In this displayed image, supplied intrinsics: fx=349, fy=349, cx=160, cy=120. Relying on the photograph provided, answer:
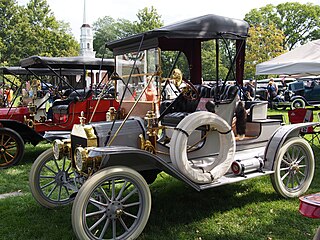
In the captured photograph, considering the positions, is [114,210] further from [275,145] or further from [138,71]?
[275,145]

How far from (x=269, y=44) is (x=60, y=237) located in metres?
34.9

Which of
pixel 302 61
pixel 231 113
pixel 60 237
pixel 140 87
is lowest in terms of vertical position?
pixel 60 237

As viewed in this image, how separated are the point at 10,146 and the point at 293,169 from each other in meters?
4.99

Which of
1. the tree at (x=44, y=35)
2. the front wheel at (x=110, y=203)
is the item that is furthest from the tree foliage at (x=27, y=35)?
the front wheel at (x=110, y=203)

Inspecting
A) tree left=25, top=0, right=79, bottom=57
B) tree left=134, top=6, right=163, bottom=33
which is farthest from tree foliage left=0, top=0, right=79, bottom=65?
tree left=134, top=6, right=163, bottom=33

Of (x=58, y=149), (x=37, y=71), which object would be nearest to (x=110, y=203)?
(x=58, y=149)

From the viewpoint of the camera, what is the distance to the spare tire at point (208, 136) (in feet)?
11.4

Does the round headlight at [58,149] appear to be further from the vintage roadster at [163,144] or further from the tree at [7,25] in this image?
the tree at [7,25]

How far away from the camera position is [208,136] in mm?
4160

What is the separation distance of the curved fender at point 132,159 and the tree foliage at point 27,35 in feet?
112

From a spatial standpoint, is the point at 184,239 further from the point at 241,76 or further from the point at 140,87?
the point at 241,76

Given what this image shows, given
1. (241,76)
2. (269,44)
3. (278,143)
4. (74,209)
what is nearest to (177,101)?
(241,76)

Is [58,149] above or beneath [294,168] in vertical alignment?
above

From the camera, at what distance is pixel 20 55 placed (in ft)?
119
